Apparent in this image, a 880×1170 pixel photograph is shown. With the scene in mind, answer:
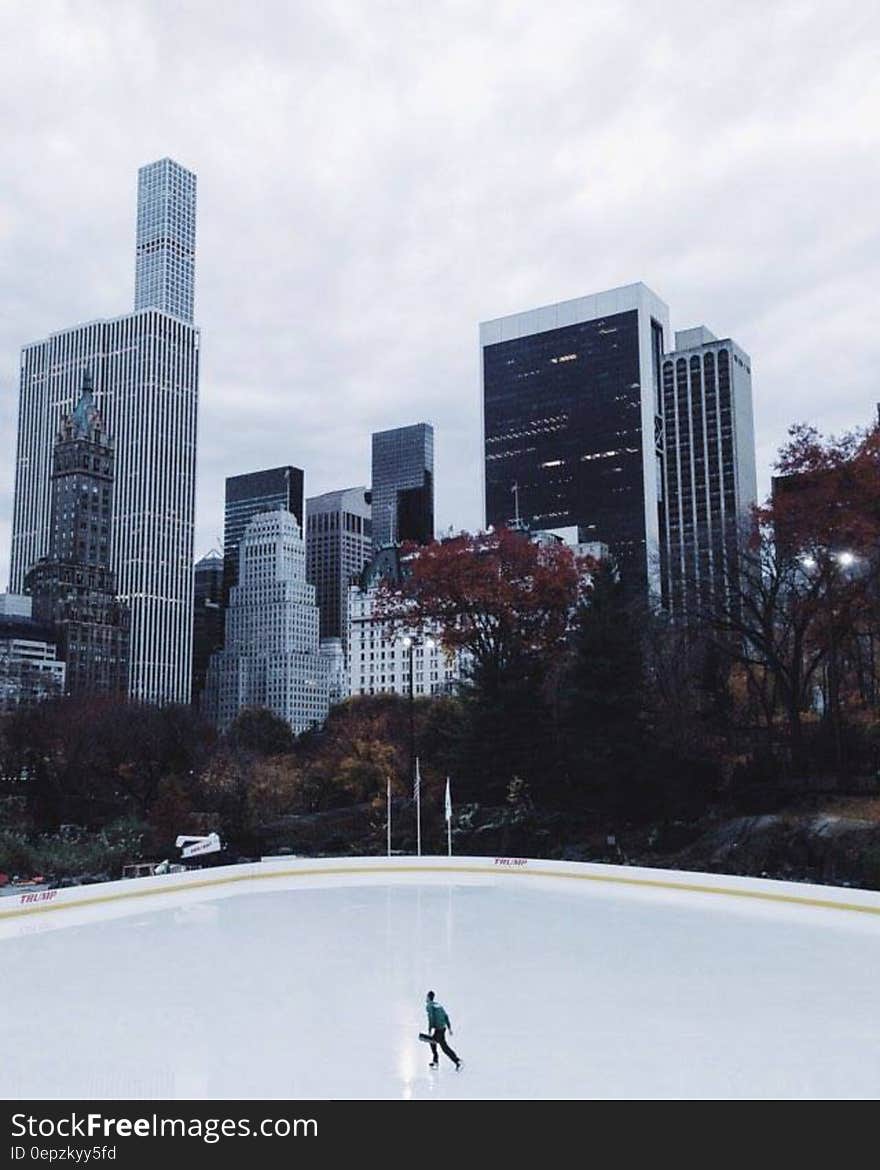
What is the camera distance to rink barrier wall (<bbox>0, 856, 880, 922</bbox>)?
2277 cm

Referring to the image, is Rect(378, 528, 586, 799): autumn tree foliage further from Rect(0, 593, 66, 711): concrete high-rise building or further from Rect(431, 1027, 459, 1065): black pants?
Rect(0, 593, 66, 711): concrete high-rise building

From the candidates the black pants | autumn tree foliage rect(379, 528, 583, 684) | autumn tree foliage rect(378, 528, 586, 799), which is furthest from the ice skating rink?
autumn tree foliage rect(379, 528, 583, 684)

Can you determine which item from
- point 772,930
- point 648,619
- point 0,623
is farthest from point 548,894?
point 0,623

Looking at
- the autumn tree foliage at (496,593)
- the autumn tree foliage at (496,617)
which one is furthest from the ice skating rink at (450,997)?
the autumn tree foliage at (496,593)

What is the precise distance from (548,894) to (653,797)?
9.38 metres

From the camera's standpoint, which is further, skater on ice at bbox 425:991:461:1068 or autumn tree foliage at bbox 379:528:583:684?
autumn tree foliage at bbox 379:528:583:684

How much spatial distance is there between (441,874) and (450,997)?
1589cm

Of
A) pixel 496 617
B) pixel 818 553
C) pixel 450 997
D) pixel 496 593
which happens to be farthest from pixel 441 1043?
pixel 496 617

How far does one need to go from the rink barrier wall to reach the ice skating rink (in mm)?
195

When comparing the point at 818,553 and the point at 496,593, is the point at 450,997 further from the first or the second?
the point at 496,593

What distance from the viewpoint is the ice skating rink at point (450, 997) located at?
10.3m

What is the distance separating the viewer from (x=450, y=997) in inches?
557

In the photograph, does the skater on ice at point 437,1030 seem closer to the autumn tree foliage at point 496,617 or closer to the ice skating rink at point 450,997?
the ice skating rink at point 450,997
